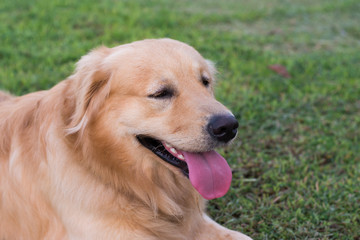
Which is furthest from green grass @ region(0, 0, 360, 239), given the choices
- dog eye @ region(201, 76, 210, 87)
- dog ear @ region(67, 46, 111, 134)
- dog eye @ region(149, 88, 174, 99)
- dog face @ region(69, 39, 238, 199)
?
dog ear @ region(67, 46, 111, 134)

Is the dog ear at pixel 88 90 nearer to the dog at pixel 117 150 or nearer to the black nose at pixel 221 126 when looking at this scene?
the dog at pixel 117 150

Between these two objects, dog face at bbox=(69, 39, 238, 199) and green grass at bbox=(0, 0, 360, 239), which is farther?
green grass at bbox=(0, 0, 360, 239)

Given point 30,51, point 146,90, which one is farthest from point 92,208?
point 30,51

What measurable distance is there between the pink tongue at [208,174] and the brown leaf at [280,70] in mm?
3735

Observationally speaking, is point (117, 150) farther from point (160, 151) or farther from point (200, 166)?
point (200, 166)

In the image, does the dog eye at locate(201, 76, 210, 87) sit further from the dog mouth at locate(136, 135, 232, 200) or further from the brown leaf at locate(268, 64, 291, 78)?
the brown leaf at locate(268, 64, 291, 78)

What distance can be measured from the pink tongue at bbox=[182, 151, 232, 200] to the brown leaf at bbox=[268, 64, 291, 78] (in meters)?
3.74

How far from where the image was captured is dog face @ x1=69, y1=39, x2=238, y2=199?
256 centimetres

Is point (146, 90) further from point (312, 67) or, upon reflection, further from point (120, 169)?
point (312, 67)

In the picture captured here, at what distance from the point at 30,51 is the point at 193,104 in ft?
13.9

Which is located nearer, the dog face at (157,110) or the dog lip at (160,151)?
the dog face at (157,110)

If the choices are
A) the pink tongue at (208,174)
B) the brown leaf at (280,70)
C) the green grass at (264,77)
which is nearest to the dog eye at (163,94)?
the pink tongue at (208,174)

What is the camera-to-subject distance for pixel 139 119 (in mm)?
2631

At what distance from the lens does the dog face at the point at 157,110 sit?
2557mm
